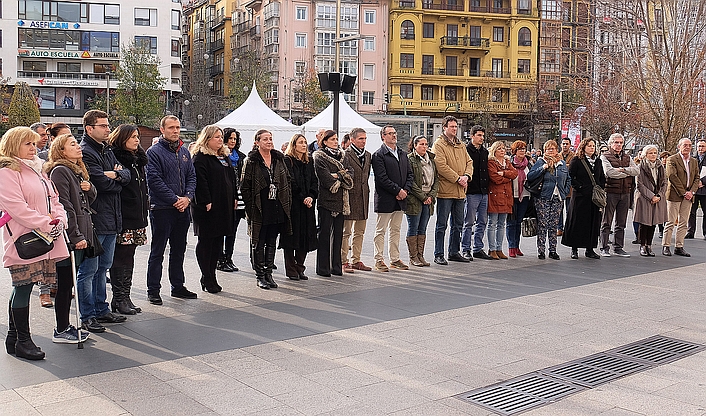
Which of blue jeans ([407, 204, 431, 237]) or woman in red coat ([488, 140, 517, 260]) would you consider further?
woman in red coat ([488, 140, 517, 260])

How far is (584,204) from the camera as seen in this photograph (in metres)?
13.4

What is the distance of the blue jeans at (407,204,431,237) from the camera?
1216cm

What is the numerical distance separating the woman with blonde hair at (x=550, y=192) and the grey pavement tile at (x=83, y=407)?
9.20 meters

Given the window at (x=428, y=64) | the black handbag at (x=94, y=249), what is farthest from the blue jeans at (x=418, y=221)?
the window at (x=428, y=64)

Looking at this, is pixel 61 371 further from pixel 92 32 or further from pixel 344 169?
pixel 92 32

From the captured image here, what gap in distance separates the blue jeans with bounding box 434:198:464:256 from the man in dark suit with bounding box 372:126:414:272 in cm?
A: 83

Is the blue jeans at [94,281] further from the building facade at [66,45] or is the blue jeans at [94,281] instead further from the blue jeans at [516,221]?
the building facade at [66,45]

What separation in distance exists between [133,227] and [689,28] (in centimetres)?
1848

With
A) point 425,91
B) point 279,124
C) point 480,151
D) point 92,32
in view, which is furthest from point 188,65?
point 480,151

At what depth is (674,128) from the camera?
2230 cm

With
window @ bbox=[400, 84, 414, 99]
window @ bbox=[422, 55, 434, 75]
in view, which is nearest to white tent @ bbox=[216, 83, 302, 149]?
window @ bbox=[400, 84, 414, 99]

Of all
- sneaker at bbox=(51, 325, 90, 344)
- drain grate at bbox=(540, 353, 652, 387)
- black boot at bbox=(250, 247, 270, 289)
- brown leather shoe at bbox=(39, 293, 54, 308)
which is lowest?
drain grate at bbox=(540, 353, 652, 387)

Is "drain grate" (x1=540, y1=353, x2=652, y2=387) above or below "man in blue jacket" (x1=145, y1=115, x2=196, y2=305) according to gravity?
below

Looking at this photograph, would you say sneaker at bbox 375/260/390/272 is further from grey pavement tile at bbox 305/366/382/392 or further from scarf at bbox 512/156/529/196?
grey pavement tile at bbox 305/366/382/392
